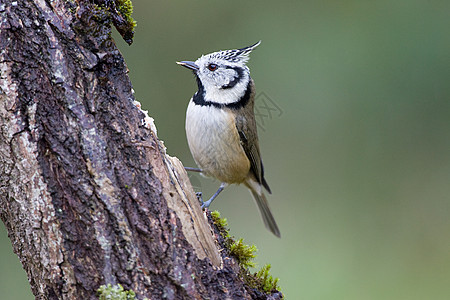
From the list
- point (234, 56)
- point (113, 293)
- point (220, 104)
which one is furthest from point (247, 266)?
point (234, 56)

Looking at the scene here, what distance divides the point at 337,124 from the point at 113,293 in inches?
203

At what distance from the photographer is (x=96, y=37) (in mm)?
2225

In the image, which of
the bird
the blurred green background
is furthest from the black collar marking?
the blurred green background

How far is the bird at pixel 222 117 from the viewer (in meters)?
4.30

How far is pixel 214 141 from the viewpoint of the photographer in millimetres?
4340

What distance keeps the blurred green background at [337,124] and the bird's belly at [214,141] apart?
1668mm

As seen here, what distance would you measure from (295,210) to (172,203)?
4.43 metres

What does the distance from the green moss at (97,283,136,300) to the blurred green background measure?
3.80m

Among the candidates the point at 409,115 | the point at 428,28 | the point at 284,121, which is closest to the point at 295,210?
the point at 284,121

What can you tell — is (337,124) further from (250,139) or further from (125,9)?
(125,9)

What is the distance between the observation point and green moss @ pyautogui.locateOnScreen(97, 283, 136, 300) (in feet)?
6.79

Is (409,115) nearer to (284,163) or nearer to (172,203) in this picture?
(284,163)

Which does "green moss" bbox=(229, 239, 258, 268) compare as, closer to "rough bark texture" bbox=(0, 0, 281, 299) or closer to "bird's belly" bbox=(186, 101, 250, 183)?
"rough bark texture" bbox=(0, 0, 281, 299)

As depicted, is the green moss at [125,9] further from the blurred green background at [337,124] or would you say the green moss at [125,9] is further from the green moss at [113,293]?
the blurred green background at [337,124]
